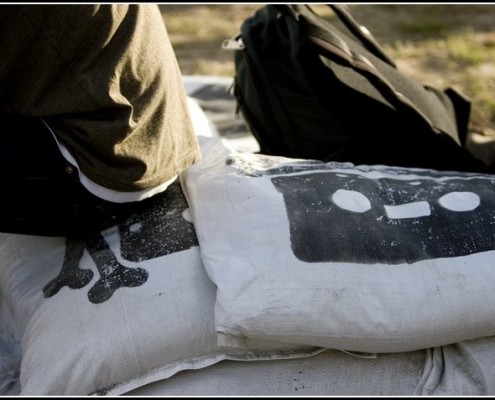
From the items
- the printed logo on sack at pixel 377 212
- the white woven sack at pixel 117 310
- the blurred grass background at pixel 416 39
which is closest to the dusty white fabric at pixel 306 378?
the white woven sack at pixel 117 310

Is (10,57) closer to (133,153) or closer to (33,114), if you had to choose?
(33,114)

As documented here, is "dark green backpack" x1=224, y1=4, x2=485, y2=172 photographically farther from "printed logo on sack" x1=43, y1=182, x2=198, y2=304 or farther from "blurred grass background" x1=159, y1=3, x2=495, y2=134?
"blurred grass background" x1=159, y1=3, x2=495, y2=134

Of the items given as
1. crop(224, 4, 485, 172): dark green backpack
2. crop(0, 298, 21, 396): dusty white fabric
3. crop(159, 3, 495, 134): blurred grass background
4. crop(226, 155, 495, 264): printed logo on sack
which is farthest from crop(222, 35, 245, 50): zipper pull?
crop(159, 3, 495, 134): blurred grass background

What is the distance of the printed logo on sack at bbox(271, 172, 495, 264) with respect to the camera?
0.95 metres

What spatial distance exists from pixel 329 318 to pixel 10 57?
21.2 inches

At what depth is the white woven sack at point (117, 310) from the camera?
0.92 metres

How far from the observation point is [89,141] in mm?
951

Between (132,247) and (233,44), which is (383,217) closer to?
(132,247)

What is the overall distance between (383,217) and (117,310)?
399 mm

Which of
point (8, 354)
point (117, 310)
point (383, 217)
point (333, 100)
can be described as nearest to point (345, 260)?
point (383, 217)

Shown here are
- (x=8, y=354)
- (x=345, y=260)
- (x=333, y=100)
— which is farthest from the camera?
(x=333, y=100)

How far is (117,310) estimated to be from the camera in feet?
3.10

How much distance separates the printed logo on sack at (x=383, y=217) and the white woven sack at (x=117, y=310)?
0.51 feet

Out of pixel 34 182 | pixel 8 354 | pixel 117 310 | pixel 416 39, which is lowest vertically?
pixel 416 39
